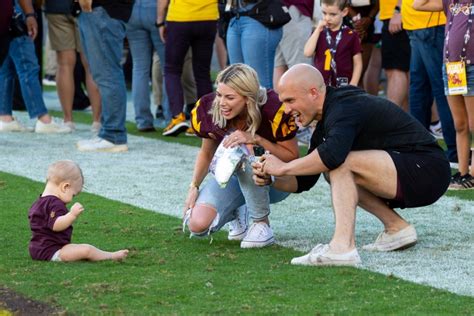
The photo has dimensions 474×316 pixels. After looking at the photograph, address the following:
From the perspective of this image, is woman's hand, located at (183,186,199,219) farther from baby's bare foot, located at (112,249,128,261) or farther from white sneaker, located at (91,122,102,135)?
white sneaker, located at (91,122,102,135)

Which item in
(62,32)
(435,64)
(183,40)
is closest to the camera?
(435,64)

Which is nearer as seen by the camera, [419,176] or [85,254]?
[85,254]

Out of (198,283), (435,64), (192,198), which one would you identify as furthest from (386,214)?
(435,64)

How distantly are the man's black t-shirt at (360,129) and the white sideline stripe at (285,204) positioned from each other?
0.58m

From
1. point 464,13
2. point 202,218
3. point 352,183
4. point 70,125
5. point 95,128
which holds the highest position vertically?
point 464,13

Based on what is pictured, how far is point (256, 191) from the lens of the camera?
6406 mm

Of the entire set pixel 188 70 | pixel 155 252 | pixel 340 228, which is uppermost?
pixel 340 228

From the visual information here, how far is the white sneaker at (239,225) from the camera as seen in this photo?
673 centimetres

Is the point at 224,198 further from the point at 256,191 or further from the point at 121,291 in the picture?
the point at 121,291

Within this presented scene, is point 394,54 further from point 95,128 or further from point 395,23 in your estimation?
point 95,128

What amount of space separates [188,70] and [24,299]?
736 centimetres

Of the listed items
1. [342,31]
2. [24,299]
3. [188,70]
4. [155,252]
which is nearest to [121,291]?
[24,299]

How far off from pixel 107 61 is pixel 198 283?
509 cm

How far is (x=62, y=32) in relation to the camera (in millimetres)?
11961
